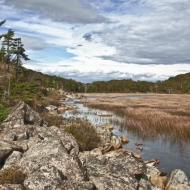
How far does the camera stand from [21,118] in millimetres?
15945

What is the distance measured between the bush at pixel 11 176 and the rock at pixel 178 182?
6.50 m

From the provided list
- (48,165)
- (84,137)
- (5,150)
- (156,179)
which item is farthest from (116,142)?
(48,165)

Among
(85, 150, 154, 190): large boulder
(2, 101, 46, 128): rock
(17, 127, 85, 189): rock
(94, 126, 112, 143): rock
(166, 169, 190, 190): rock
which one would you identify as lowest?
(166, 169, 190, 190): rock

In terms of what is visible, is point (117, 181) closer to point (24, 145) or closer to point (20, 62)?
point (24, 145)

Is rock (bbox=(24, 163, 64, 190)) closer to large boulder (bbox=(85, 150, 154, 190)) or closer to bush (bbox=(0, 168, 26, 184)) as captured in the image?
bush (bbox=(0, 168, 26, 184))

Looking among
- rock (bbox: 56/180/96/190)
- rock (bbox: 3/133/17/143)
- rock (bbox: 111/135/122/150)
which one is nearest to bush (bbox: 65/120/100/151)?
rock (bbox: 111/135/122/150)

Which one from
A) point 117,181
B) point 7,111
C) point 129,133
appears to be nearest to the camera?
point 117,181

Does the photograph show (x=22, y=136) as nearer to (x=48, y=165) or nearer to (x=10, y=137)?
(x=10, y=137)

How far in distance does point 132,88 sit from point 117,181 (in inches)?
5507

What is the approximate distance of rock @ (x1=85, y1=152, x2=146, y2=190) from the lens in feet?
26.4

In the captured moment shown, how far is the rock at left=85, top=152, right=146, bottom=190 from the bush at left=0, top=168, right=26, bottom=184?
2.38m

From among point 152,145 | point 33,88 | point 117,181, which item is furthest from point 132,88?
point 117,181

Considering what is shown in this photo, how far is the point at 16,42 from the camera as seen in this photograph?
50.2 m

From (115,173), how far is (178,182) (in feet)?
12.1
